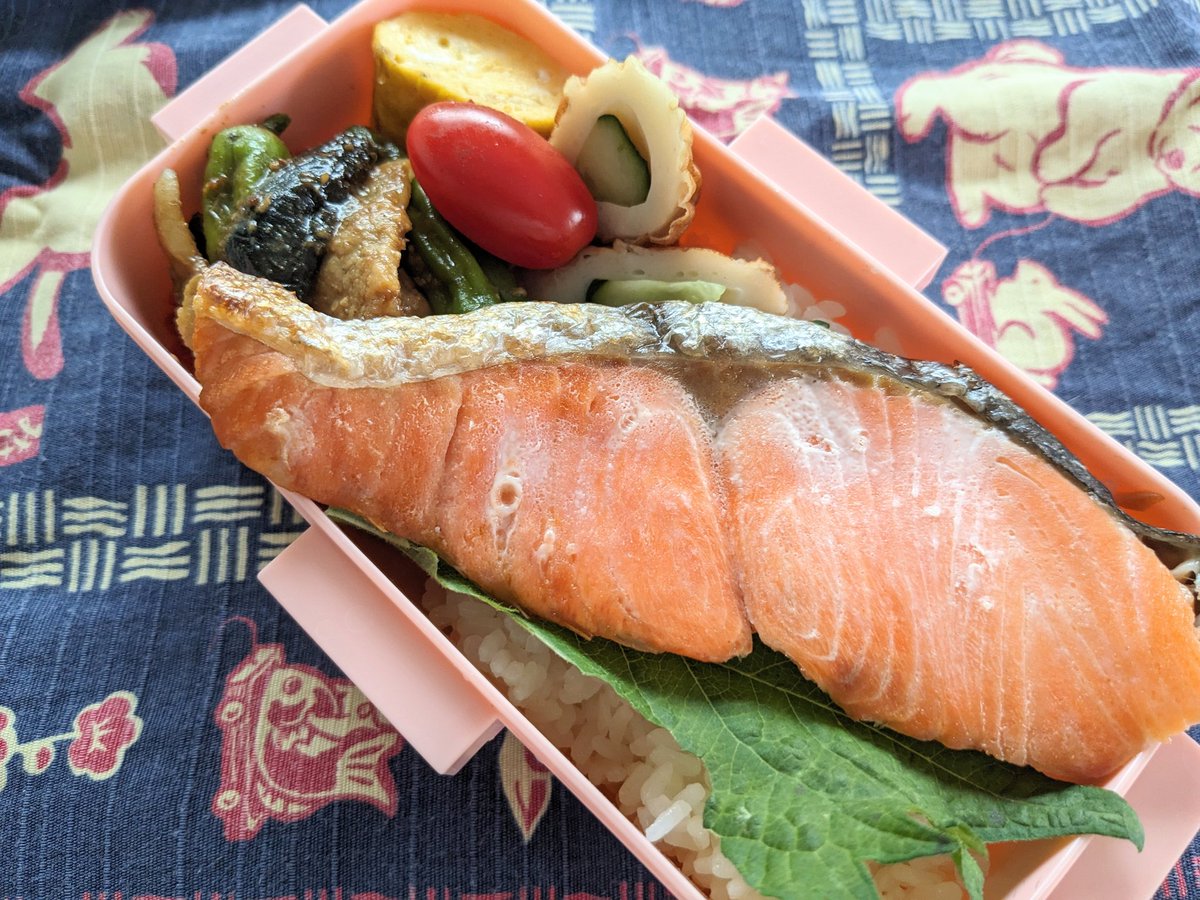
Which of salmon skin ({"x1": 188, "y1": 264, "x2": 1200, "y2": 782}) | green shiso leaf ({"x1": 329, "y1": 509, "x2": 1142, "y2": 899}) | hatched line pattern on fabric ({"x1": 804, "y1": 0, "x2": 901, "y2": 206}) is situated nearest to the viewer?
green shiso leaf ({"x1": 329, "y1": 509, "x2": 1142, "y2": 899})

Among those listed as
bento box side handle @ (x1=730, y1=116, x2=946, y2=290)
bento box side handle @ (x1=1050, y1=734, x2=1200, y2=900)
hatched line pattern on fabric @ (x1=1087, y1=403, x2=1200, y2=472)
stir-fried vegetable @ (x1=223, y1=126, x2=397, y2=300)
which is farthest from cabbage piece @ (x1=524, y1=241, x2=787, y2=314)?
bento box side handle @ (x1=1050, y1=734, x2=1200, y2=900)

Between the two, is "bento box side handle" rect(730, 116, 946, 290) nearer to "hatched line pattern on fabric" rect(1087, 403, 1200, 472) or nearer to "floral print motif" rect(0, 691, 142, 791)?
"hatched line pattern on fabric" rect(1087, 403, 1200, 472)

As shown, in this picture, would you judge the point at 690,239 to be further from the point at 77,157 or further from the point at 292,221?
the point at 77,157

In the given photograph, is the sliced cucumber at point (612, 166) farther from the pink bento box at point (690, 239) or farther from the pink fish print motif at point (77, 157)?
the pink fish print motif at point (77, 157)

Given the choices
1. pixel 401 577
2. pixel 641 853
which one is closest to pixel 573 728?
pixel 641 853

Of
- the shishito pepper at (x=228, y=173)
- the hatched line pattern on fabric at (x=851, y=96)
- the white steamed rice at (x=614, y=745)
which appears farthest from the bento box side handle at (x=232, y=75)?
the hatched line pattern on fabric at (x=851, y=96)

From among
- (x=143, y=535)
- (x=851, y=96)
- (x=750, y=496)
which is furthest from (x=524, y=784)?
(x=851, y=96)
